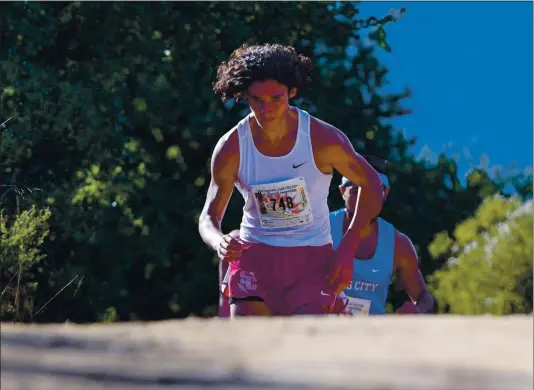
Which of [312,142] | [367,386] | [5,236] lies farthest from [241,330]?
[5,236]

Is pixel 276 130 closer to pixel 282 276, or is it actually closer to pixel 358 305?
pixel 282 276

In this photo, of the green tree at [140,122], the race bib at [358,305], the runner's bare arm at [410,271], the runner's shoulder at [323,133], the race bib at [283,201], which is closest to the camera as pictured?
the race bib at [283,201]

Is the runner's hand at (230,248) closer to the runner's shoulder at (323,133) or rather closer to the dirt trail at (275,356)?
the runner's shoulder at (323,133)

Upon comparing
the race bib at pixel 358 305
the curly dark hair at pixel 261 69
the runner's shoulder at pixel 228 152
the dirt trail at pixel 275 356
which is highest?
the curly dark hair at pixel 261 69

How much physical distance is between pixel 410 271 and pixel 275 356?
4346mm

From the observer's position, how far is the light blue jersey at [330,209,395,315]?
19.0ft

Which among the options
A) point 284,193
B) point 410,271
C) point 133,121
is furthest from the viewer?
point 133,121

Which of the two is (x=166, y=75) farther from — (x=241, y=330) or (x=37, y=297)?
(x=241, y=330)

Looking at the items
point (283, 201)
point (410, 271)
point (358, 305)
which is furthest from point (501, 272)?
point (283, 201)

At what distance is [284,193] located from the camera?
15.4 feet

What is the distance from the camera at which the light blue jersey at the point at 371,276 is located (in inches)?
228

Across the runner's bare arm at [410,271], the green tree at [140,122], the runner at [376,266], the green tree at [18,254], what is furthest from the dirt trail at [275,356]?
the green tree at [140,122]

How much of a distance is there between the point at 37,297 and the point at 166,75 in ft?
7.65

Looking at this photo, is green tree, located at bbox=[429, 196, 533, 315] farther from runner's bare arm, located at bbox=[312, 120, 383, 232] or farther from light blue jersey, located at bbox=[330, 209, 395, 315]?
runner's bare arm, located at bbox=[312, 120, 383, 232]
